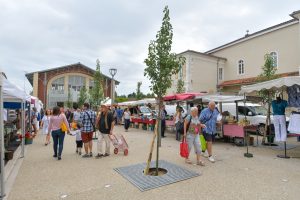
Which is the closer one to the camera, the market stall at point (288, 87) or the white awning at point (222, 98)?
the market stall at point (288, 87)

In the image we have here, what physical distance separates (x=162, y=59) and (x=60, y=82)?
37757 mm

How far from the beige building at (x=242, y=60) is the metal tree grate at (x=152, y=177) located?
804 inches

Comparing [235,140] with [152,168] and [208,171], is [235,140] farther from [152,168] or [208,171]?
[152,168]

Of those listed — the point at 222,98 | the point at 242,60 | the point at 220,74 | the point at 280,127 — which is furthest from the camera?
the point at 220,74

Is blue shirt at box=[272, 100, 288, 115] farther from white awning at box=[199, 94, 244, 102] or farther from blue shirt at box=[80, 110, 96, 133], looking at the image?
blue shirt at box=[80, 110, 96, 133]

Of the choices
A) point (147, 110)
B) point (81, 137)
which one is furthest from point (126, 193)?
point (147, 110)

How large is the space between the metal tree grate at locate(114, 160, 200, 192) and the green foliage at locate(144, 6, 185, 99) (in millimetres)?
2147

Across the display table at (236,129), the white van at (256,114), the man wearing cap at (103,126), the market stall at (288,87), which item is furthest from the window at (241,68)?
the man wearing cap at (103,126)

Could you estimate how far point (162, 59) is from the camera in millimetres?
5898

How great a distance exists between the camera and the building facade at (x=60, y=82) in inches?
1496

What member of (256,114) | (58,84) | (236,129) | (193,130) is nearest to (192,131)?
(193,130)

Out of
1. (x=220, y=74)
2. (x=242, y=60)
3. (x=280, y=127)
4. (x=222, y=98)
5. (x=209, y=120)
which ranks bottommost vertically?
(x=280, y=127)

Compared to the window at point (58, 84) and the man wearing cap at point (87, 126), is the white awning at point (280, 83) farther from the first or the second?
the window at point (58, 84)

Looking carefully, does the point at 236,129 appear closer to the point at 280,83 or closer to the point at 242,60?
the point at 280,83
